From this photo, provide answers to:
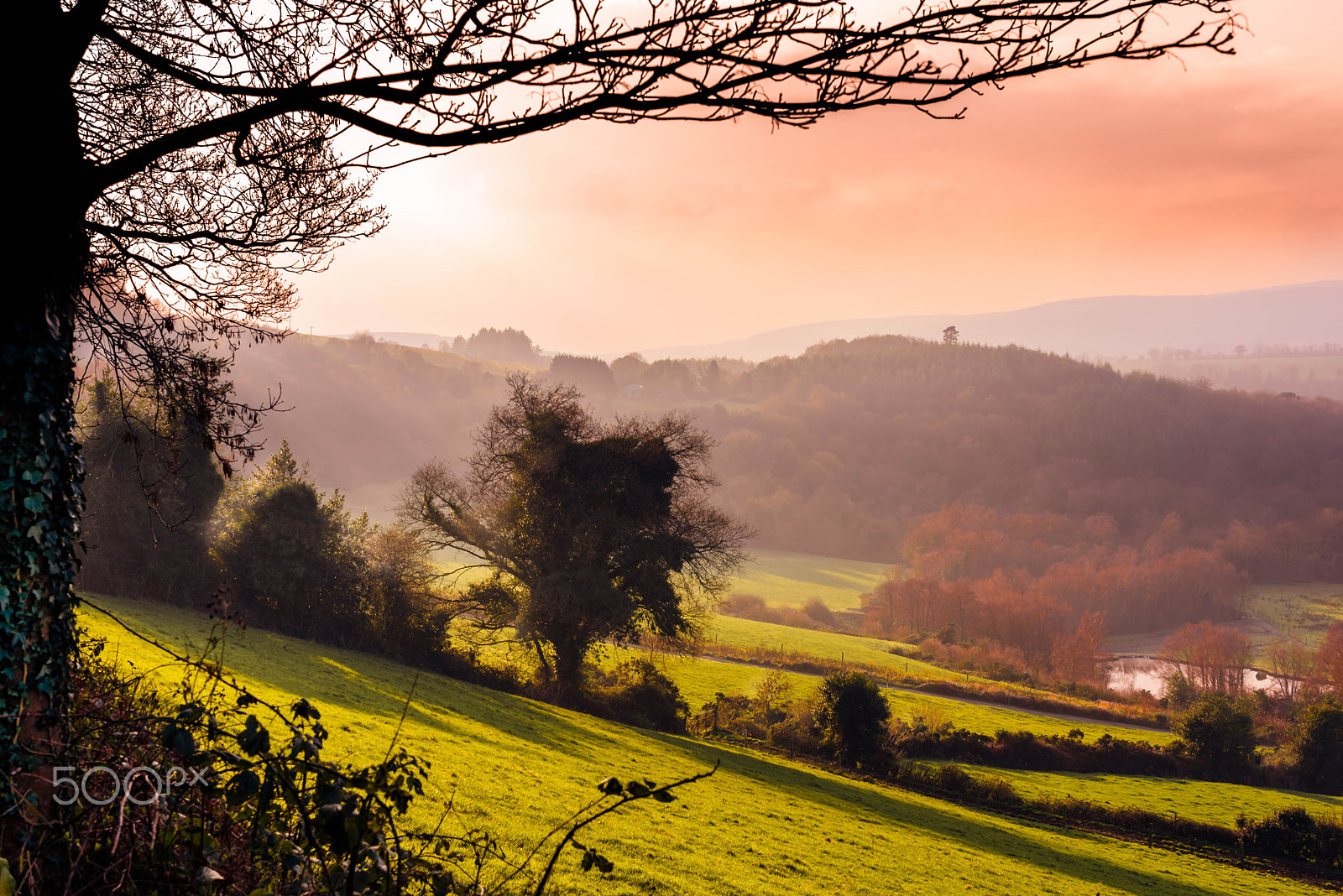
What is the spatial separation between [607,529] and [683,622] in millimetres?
4880

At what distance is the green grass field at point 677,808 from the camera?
11.2 meters

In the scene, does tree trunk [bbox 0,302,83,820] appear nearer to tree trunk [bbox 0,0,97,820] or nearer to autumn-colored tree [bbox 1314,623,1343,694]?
tree trunk [bbox 0,0,97,820]

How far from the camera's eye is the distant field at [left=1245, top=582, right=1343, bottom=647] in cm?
8815

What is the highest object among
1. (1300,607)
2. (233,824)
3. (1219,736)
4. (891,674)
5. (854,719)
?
(1300,607)

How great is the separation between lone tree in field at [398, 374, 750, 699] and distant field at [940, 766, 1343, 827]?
1749 cm

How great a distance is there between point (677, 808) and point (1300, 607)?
116 m

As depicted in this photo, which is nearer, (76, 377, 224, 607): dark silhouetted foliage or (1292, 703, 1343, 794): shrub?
(76, 377, 224, 607): dark silhouetted foliage

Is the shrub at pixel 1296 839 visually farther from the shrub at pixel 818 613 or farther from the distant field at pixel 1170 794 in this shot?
the shrub at pixel 818 613

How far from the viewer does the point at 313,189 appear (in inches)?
283

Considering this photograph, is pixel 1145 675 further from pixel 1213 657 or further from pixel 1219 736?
pixel 1219 736

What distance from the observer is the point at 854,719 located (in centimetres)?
3103

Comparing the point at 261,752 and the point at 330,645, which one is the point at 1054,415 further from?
the point at 261,752

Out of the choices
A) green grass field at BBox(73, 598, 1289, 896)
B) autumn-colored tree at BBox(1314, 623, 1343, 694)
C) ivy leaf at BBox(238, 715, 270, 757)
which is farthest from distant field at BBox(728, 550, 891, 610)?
ivy leaf at BBox(238, 715, 270, 757)

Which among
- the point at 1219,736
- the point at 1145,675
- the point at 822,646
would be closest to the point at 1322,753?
the point at 1219,736
